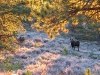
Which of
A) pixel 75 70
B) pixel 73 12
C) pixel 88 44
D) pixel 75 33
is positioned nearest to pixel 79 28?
pixel 75 33

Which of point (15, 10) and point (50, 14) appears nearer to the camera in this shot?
point (50, 14)

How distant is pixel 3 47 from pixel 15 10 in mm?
2719

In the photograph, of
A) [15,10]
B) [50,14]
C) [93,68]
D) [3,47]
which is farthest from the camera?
[93,68]

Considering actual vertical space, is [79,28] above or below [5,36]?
below

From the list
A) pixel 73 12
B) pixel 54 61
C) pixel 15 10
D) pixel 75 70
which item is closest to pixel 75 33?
pixel 54 61

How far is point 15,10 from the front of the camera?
44.4ft

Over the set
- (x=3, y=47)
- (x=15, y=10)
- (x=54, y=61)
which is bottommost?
(x=54, y=61)

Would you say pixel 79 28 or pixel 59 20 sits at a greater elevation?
pixel 59 20

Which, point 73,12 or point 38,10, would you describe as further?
point 73,12

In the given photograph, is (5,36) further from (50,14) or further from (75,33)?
(75,33)

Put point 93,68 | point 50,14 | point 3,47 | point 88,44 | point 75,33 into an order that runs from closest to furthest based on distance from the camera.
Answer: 1. point 50,14
2. point 3,47
3. point 93,68
4. point 88,44
5. point 75,33

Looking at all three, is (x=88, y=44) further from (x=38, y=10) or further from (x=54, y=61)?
(x=38, y=10)

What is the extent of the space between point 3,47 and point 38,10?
7.31m

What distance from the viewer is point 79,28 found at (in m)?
38.2
